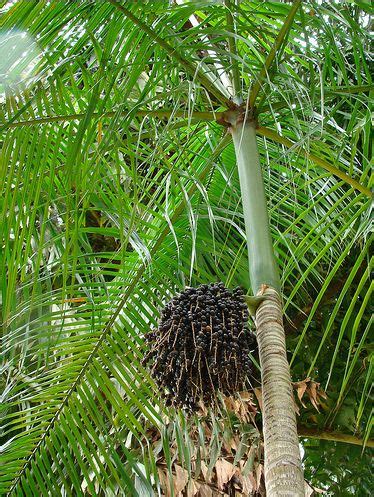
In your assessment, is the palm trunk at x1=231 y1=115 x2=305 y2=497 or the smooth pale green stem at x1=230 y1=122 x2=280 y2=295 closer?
the palm trunk at x1=231 y1=115 x2=305 y2=497

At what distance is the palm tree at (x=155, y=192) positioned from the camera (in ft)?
5.63

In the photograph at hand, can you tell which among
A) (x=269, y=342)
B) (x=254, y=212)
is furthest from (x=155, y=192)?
(x=269, y=342)

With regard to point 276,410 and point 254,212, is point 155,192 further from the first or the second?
point 276,410

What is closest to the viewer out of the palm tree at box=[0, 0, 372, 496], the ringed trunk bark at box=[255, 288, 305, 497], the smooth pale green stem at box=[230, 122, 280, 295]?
the ringed trunk bark at box=[255, 288, 305, 497]

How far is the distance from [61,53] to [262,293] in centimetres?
72

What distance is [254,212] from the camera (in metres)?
1.66

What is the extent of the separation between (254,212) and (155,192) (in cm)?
68

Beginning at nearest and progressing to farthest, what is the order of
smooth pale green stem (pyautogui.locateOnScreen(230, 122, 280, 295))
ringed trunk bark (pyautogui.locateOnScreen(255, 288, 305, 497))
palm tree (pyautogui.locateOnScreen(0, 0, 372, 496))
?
ringed trunk bark (pyautogui.locateOnScreen(255, 288, 305, 497)) → smooth pale green stem (pyautogui.locateOnScreen(230, 122, 280, 295)) → palm tree (pyautogui.locateOnScreen(0, 0, 372, 496))

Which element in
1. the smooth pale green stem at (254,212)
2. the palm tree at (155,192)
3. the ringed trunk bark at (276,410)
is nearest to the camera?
the ringed trunk bark at (276,410)

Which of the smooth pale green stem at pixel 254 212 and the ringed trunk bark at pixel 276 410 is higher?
the smooth pale green stem at pixel 254 212

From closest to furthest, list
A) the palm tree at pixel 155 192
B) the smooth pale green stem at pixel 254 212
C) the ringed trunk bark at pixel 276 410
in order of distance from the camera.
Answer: the ringed trunk bark at pixel 276 410
the smooth pale green stem at pixel 254 212
the palm tree at pixel 155 192

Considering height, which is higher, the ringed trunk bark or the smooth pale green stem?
the smooth pale green stem

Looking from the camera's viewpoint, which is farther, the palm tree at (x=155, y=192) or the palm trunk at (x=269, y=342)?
the palm tree at (x=155, y=192)

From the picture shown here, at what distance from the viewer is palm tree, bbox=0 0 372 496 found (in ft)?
5.63
